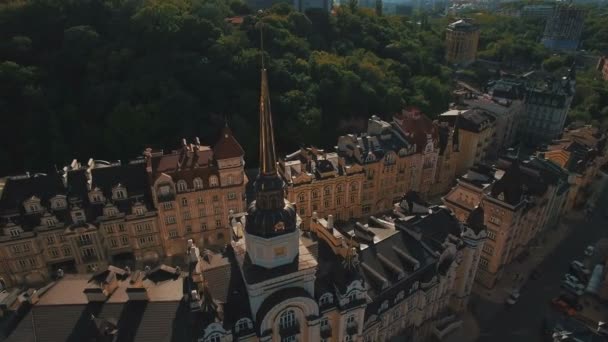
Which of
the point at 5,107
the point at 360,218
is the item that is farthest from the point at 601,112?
the point at 5,107

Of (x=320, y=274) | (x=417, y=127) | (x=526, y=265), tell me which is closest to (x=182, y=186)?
(x=320, y=274)

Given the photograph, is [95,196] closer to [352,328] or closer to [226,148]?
[226,148]

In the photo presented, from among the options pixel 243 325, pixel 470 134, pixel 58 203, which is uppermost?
pixel 243 325

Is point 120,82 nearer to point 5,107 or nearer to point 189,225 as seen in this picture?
point 5,107

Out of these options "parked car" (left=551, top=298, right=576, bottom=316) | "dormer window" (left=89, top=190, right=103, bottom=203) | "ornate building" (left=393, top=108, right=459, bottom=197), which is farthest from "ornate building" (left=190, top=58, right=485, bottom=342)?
"ornate building" (left=393, top=108, right=459, bottom=197)

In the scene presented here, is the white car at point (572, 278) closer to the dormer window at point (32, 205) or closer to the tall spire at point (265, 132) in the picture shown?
the tall spire at point (265, 132)

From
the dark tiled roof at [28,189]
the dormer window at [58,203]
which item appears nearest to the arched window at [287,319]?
the dormer window at [58,203]

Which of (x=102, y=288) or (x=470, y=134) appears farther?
(x=470, y=134)
